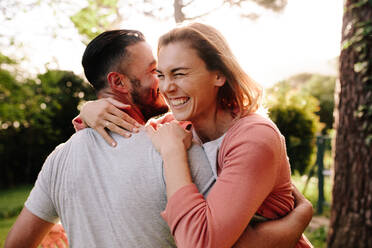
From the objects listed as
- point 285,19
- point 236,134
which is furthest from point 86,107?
point 285,19

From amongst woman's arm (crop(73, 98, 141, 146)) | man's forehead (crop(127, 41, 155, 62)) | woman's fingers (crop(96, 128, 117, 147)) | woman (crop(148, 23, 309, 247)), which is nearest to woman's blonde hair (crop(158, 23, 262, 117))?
woman (crop(148, 23, 309, 247))

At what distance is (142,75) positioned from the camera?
2029mm

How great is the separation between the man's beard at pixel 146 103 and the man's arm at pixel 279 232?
0.91 metres

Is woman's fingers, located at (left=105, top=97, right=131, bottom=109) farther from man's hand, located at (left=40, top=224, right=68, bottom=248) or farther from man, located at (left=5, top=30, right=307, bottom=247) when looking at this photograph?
man's hand, located at (left=40, top=224, right=68, bottom=248)

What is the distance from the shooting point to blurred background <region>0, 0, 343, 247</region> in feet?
15.5

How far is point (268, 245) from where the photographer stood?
1600 millimetres

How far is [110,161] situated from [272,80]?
8.28 metres

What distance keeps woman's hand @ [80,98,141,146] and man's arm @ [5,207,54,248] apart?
0.52m

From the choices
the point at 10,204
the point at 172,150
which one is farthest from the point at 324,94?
the point at 172,150

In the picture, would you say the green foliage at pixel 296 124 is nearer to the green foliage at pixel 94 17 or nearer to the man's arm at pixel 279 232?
the green foliage at pixel 94 17

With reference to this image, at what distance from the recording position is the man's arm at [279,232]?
5.12ft

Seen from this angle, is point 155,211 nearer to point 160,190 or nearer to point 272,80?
point 160,190

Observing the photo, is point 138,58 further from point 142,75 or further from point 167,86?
point 167,86

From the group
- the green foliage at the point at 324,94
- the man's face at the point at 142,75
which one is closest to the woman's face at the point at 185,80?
the man's face at the point at 142,75
